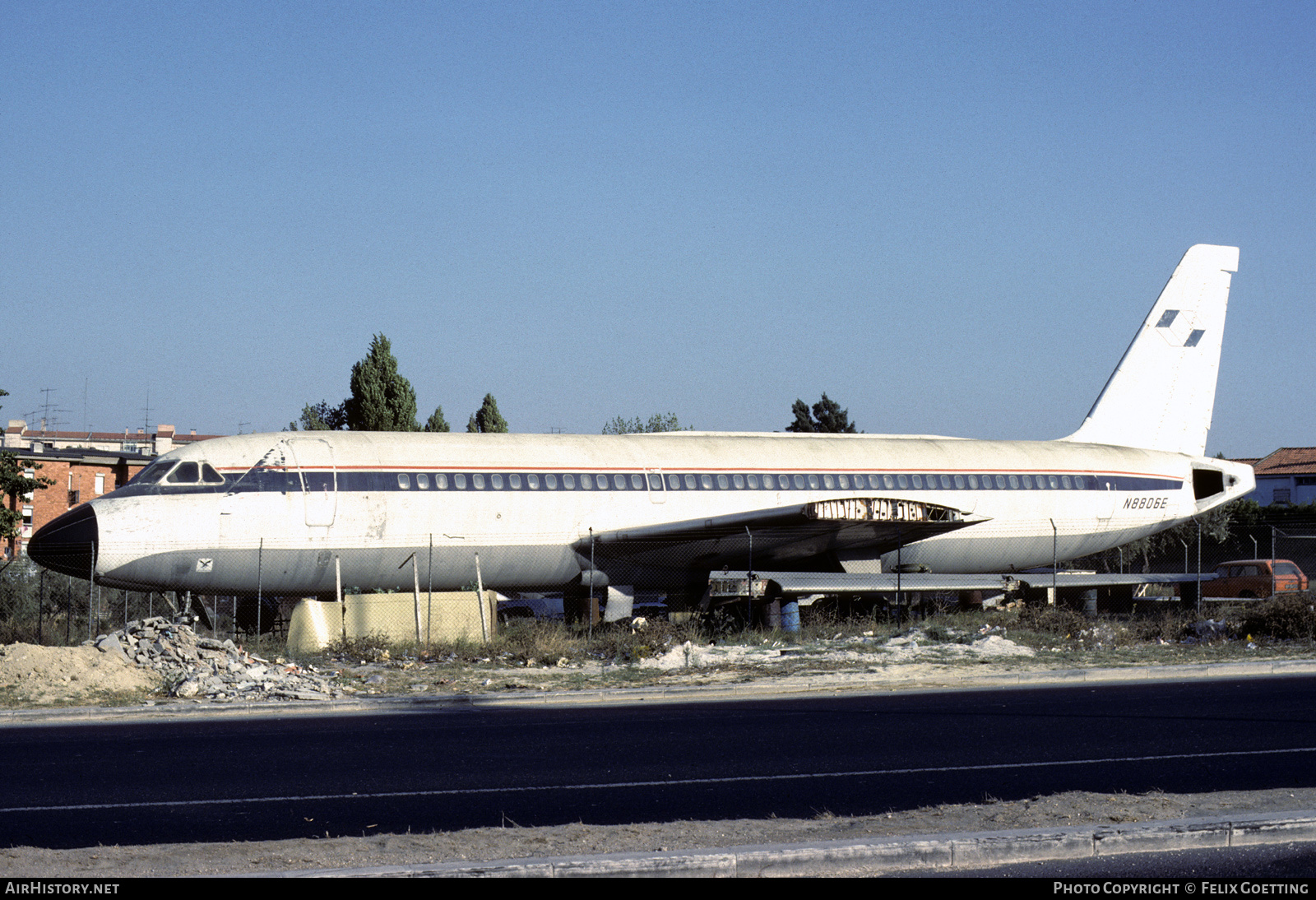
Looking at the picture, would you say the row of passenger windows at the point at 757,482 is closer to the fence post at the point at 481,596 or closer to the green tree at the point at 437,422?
the fence post at the point at 481,596

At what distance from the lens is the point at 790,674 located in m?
18.6

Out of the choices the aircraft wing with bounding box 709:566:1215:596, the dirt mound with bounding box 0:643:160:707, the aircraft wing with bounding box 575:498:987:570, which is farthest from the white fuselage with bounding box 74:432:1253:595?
→ the dirt mound with bounding box 0:643:160:707

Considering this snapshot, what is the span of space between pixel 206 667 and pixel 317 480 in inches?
249

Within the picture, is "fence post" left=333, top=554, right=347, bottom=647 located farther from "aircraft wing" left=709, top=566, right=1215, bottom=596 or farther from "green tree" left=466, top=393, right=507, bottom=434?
"green tree" left=466, top=393, right=507, bottom=434

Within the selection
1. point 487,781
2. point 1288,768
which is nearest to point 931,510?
point 1288,768

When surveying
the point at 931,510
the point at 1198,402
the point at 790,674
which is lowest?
the point at 790,674

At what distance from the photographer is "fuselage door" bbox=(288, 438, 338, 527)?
23797 millimetres

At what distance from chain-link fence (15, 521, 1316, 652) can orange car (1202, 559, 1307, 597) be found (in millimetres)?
6144

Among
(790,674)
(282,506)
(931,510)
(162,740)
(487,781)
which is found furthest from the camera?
(931,510)

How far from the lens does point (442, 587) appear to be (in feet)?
83.6

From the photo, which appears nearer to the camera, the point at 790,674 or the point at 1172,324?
the point at 790,674

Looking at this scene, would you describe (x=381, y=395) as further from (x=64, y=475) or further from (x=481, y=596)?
(x=64, y=475)
